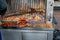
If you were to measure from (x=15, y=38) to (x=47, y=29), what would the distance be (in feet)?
0.93

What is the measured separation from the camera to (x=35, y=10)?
66.9 inches

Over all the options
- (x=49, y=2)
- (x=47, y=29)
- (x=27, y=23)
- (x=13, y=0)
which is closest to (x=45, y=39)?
(x=47, y=29)

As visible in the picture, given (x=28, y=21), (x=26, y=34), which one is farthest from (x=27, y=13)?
(x=26, y=34)

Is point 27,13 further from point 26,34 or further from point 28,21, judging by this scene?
point 26,34

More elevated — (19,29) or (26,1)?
(26,1)

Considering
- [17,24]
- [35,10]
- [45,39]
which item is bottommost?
[45,39]

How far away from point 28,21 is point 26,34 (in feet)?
0.42

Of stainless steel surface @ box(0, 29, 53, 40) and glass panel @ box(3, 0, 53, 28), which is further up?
glass panel @ box(3, 0, 53, 28)

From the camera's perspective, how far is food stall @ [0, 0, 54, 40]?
62.9 inches

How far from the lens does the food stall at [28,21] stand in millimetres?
1598

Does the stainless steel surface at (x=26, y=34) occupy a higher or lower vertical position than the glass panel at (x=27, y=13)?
lower

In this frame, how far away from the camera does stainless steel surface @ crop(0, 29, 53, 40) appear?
1.59 metres

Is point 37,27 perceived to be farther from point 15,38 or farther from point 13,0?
point 13,0

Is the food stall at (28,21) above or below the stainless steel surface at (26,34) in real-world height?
above
